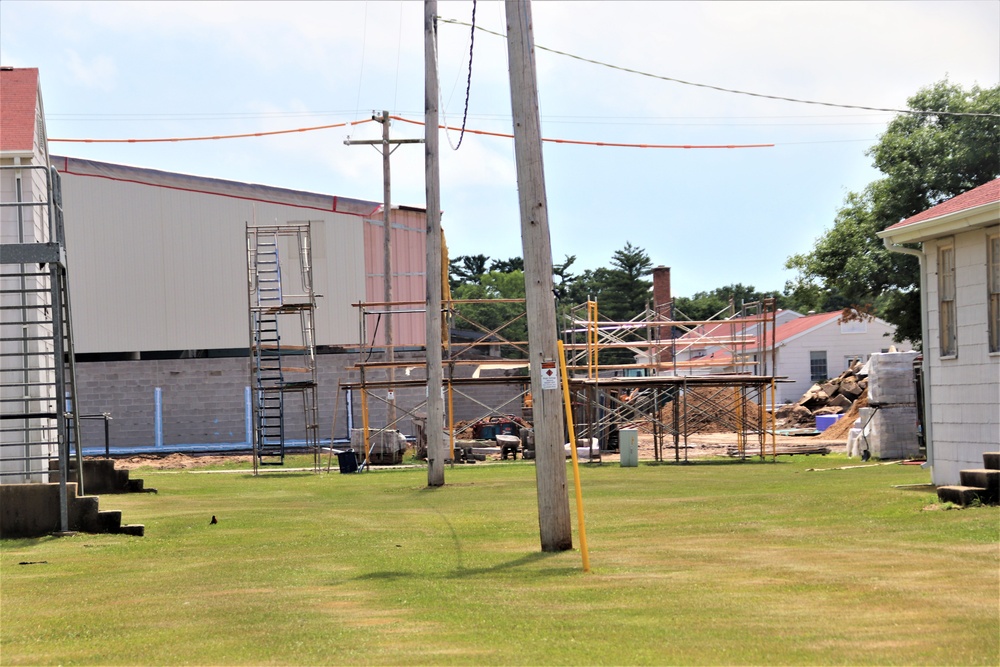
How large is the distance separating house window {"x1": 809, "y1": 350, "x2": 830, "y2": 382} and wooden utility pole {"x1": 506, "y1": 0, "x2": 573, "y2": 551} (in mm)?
52748

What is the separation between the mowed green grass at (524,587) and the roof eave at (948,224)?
3.64m

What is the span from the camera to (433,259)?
23031 mm

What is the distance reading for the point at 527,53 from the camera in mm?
12016

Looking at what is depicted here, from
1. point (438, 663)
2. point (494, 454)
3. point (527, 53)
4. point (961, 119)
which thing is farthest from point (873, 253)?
point (438, 663)

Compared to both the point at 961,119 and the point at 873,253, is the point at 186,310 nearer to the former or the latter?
the point at 873,253

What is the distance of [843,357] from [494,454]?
3082 cm

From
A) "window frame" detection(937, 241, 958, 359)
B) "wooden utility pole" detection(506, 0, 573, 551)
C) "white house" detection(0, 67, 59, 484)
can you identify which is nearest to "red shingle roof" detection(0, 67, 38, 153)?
"white house" detection(0, 67, 59, 484)

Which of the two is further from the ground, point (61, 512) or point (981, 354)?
point (981, 354)

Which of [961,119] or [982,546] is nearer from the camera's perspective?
[982,546]

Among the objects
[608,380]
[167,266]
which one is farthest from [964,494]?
[167,266]

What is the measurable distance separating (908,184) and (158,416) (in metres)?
26.6

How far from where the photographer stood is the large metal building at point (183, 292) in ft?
141

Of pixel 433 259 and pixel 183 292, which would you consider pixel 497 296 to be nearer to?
pixel 183 292

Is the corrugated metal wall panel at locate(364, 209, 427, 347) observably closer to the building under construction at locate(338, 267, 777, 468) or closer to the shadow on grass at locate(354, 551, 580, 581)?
the building under construction at locate(338, 267, 777, 468)
